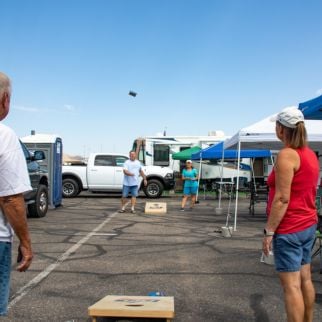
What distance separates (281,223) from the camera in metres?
3.43

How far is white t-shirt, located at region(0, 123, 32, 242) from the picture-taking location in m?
2.49

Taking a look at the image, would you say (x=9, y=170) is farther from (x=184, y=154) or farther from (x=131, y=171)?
(x=184, y=154)

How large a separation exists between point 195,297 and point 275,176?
6.68 ft

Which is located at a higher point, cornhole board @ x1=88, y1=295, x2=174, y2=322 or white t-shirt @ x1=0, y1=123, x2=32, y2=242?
white t-shirt @ x1=0, y1=123, x2=32, y2=242

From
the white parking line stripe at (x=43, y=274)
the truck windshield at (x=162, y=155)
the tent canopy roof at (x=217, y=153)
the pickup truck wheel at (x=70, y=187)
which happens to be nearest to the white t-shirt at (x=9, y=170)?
the white parking line stripe at (x=43, y=274)

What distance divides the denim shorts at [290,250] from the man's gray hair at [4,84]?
2.10 metres

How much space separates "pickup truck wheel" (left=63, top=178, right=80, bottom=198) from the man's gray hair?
17.4m

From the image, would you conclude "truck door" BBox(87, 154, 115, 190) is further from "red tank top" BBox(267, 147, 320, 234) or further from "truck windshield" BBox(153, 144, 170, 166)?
"red tank top" BBox(267, 147, 320, 234)

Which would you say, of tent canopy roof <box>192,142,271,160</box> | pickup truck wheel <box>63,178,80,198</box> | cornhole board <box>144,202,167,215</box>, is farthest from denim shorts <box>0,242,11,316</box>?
pickup truck wheel <box>63,178,80,198</box>

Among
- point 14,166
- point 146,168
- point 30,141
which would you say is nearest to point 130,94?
point 146,168

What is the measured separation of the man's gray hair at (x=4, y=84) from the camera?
2.51 metres

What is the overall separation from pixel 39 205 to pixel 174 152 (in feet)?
41.2

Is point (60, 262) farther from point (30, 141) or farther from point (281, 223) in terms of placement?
point (30, 141)

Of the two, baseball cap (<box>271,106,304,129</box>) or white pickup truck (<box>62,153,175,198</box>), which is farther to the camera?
white pickup truck (<box>62,153,175,198</box>)
